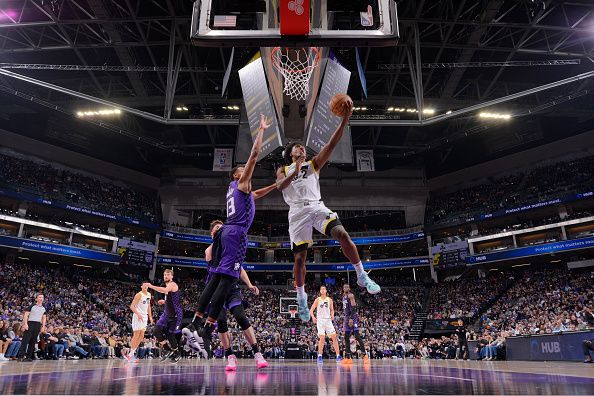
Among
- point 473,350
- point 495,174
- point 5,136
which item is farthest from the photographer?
point 495,174

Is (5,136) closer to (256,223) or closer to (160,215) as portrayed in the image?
(160,215)

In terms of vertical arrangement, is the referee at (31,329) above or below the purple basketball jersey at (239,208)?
below

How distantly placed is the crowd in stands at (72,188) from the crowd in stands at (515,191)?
26.4m

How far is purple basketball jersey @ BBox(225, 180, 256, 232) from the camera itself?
5211 millimetres

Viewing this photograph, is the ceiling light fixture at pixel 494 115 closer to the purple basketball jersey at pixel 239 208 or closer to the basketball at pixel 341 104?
the basketball at pixel 341 104

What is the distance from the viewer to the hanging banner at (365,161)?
1093 inches

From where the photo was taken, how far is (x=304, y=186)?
553 cm

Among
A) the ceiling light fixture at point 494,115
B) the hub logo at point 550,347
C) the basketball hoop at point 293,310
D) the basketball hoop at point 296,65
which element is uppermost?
the ceiling light fixture at point 494,115

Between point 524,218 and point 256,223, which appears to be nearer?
point 524,218

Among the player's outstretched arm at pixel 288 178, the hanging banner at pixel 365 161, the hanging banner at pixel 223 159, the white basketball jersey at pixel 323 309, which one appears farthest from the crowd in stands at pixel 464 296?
the player's outstretched arm at pixel 288 178

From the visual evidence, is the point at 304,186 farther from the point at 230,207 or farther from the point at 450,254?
the point at 450,254

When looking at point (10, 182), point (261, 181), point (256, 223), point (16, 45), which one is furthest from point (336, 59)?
point (256, 223)

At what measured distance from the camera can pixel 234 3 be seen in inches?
267

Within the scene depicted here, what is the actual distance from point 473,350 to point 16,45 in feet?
95.2
